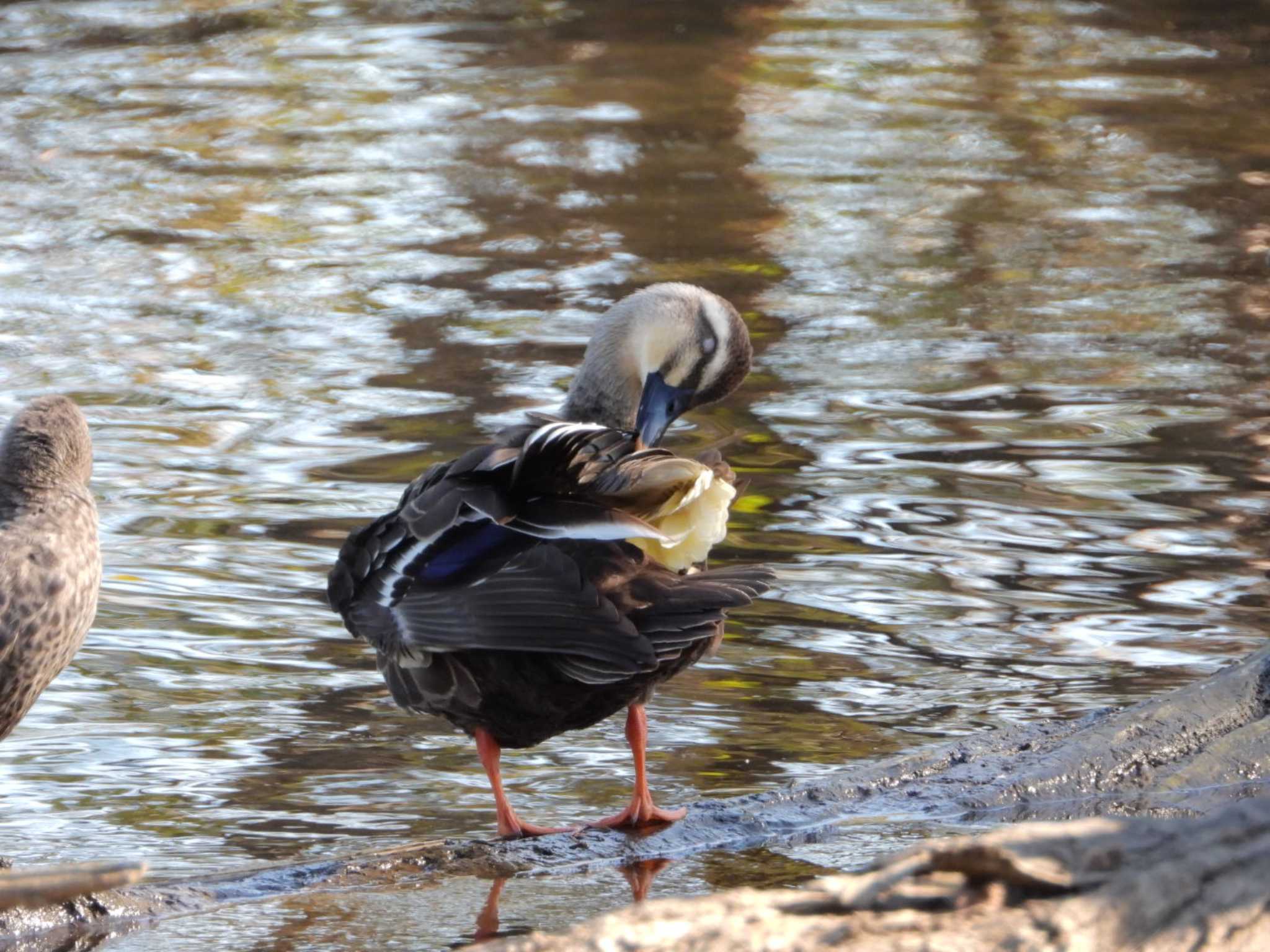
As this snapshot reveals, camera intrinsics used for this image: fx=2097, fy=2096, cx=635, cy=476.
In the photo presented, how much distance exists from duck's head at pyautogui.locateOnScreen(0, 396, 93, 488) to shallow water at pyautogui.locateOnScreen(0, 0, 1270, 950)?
796mm

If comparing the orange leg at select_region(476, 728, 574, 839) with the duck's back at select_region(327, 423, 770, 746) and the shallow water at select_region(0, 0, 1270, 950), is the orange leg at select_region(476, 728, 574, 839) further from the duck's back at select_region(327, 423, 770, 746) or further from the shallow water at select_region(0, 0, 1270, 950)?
the shallow water at select_region(0, 0, 1270, 950)

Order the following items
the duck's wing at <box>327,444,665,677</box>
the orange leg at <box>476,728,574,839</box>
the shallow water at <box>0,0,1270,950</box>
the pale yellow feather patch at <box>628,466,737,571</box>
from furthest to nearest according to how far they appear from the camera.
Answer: the shallow water at <box>0,0,1270,950</box> → the orange leg at <box>476,728,574,839</box> → the pale yellow feather patch at <box>628,466,737,571</box> → the duck's wing at <box>327,444,665,677</box>

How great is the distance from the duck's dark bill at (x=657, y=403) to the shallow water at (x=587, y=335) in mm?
761

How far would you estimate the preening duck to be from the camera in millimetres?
4148

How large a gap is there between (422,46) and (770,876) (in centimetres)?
1400

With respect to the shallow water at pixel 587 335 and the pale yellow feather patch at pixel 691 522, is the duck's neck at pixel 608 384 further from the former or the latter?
the pale yellow feather patch at pixel 691 522

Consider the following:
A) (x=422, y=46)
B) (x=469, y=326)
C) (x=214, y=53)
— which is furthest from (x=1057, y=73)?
(x=469, y=326)

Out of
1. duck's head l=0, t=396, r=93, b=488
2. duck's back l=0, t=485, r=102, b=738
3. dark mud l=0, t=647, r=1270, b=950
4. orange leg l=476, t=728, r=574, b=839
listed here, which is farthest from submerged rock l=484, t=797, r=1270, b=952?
duck's head l=0, t=396, r=93, b=488

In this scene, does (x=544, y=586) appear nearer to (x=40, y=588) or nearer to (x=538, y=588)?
(x=538, y=588)

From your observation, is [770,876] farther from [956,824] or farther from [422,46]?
[422,46]

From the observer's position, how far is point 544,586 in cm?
418

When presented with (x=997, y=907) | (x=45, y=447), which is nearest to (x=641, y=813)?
(x=45, y=447)

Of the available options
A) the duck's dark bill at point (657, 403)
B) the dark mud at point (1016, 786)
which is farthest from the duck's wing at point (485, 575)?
the duck's dark bill at point (657, 403)

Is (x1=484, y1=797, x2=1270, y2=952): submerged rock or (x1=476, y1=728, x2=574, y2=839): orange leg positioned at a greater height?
(x1=484, y1=797, x2=1270, y2=952): submerged rock
